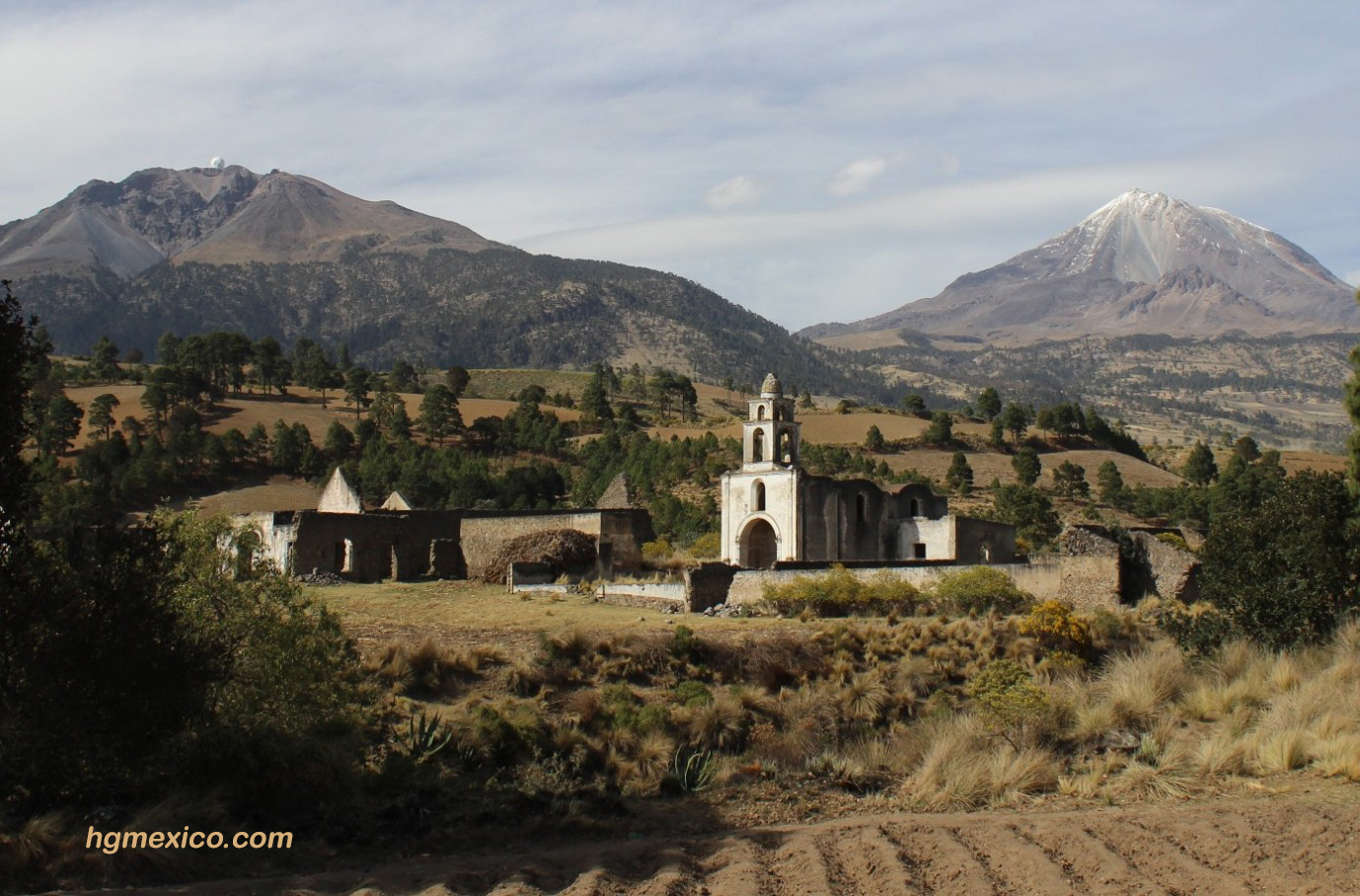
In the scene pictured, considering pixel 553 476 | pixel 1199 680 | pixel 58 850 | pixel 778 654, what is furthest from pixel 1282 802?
pixel 553 476

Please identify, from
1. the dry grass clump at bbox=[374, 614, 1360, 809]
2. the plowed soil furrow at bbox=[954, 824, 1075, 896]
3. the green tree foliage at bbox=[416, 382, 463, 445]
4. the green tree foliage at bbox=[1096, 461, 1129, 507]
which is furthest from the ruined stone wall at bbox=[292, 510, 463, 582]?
the green tree foliage at bbox=[416, 382, 463, 445]

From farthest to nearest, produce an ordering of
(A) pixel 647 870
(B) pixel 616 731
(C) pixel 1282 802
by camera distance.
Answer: (B) pixel 616 731 < (C) pixel 1282 802 < (A) pixel 647 870

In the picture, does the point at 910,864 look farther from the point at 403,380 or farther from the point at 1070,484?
the point at 403,380

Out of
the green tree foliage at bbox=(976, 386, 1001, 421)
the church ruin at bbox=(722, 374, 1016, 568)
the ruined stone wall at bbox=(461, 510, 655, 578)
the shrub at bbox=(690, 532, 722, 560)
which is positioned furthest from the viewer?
the green tree foliage at bbox=(976, 386, 1001, 421)

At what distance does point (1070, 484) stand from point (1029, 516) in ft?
54.5

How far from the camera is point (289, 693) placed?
1559 cm

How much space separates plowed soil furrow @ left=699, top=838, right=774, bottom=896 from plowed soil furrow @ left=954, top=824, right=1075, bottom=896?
1839 millimetres

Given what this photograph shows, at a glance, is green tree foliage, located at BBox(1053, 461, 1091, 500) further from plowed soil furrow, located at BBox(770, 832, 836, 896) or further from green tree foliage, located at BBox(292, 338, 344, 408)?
plowed soil furrow, located at BBox(770, 832, 836, 896)

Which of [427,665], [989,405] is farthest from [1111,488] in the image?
[427,665]

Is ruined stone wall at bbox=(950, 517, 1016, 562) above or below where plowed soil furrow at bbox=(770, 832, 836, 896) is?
above

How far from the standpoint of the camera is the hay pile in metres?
32.5

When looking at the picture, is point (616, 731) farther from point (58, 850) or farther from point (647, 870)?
point (58, 850)

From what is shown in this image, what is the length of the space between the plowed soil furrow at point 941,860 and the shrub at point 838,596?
13611mm

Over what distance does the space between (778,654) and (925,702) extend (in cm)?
235
